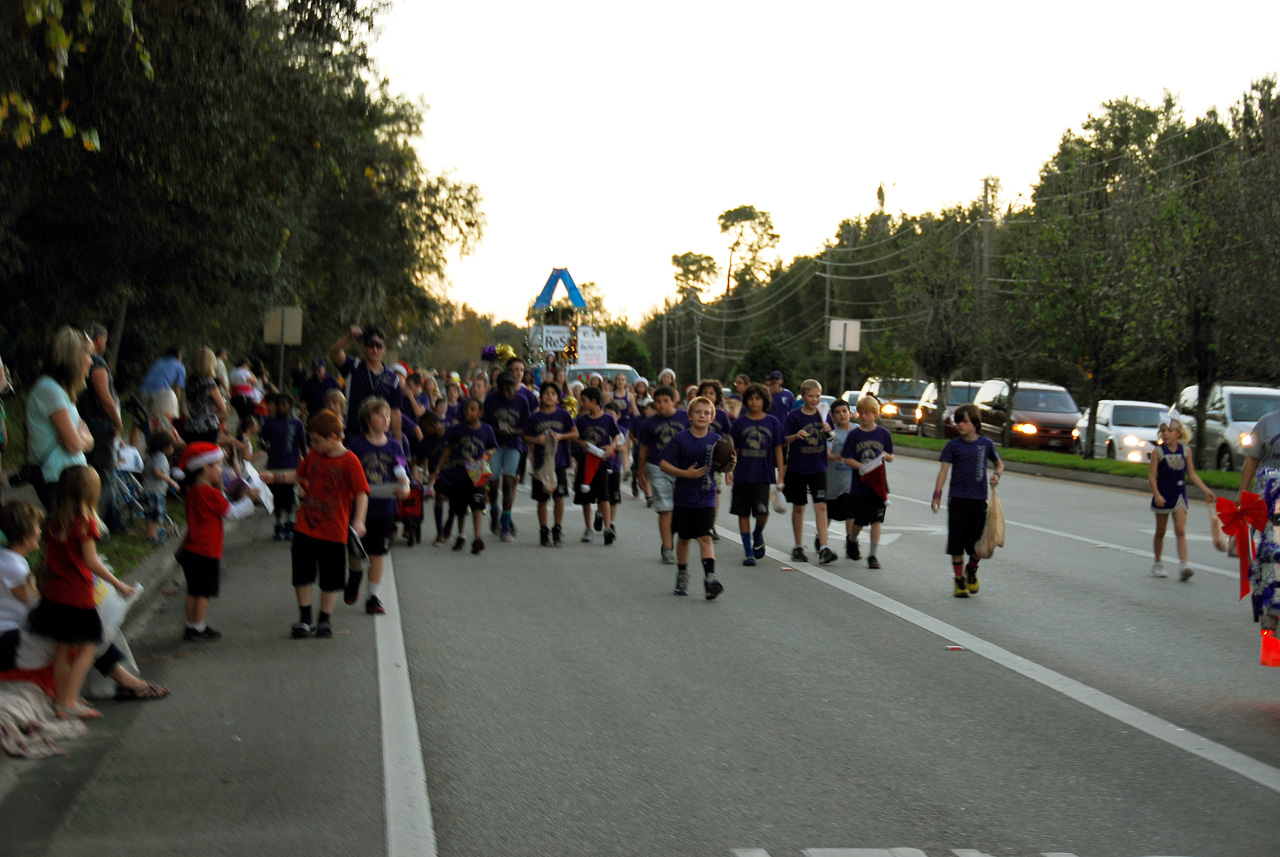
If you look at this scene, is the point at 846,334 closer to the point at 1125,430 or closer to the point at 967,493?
the point at 1125,430

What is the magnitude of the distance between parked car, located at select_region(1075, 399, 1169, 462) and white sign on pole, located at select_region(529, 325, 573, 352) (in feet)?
39.6

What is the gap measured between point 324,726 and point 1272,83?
2534cm

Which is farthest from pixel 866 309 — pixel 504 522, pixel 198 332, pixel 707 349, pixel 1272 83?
pixel 504 522

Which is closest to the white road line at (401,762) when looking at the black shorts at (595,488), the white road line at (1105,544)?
the black shorts at (595,488)

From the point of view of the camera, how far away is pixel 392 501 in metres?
9.33

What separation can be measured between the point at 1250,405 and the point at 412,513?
60.3 ft

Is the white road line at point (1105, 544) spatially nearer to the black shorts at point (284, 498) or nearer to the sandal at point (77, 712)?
the black shorts at point (284, 498)

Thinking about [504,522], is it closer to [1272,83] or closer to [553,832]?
[553,832]

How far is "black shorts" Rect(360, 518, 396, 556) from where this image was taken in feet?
30.4

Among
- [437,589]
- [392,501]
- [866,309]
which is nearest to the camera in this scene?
[392,501]

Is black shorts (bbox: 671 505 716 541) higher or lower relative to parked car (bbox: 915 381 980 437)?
lower

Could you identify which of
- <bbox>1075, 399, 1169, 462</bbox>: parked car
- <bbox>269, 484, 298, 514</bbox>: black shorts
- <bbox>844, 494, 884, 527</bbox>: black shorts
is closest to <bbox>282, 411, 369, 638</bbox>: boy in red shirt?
<bbox>269, 484, 298, 514</bbox>: black shorts

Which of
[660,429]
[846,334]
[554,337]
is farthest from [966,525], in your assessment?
[846,334]

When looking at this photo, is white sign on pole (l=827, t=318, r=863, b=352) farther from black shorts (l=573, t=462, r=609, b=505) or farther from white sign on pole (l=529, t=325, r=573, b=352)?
black shorts (l=573, t=462, r=609, b=505)
